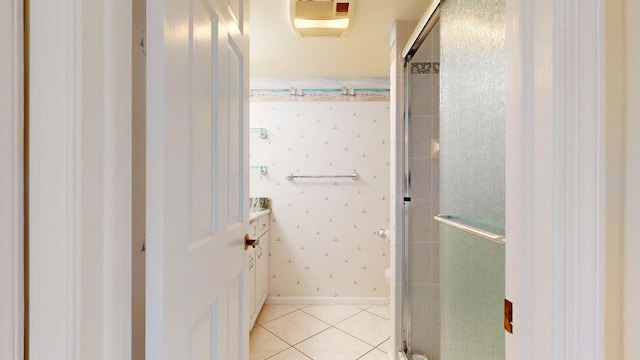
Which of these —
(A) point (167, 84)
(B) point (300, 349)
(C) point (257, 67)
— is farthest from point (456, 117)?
(C) point (257, 67)

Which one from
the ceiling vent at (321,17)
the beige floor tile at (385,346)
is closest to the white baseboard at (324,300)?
the beige floor tile at (385,346)

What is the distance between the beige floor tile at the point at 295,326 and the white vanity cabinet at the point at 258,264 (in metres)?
0.20

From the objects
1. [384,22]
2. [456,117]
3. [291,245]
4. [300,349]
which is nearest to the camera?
[456,117]

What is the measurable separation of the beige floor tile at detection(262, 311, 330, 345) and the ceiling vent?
2.25 metres

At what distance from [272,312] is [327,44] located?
7.85 ft

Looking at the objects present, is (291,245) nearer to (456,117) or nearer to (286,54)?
(286,54)

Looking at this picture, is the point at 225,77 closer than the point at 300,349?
Yes

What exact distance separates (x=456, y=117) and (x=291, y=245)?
228 centimetres

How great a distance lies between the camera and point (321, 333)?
8.21 feet

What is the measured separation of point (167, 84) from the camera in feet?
1.96

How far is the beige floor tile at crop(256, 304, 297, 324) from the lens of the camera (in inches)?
108

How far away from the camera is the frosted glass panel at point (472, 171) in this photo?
0.95 m

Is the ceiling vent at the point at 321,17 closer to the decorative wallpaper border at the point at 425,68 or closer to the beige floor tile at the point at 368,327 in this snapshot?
the decorative wallpaper border at the point at 425,68

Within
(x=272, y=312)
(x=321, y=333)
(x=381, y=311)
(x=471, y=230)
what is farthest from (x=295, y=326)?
Result: (x=471, y=230)
